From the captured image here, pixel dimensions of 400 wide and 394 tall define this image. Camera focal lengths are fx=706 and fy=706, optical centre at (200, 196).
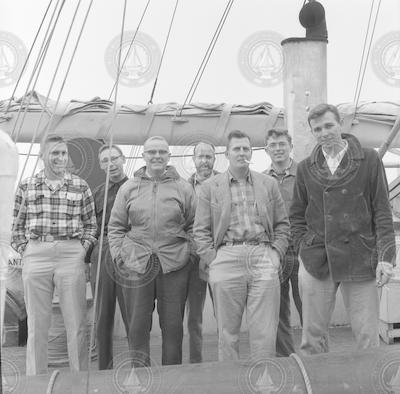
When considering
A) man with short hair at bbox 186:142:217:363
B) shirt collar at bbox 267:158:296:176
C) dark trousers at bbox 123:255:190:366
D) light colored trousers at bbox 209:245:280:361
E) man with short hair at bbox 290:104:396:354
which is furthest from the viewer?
shirt collar at bbox 267:158:296:176

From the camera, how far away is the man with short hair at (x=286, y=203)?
436cm

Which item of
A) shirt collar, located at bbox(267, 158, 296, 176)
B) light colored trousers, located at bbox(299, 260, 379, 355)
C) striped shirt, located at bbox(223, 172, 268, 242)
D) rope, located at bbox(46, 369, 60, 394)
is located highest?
shirt collar, located at bbox(267, 158, 296, 176)

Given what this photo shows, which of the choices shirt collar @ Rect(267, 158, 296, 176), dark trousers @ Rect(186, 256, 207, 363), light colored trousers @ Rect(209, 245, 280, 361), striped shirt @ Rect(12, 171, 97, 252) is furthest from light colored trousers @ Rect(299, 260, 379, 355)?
striped shirt @ Rect(12, 171, 97, 252)

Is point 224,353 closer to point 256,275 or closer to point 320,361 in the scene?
point 256,275

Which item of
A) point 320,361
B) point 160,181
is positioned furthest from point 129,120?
point 320,361

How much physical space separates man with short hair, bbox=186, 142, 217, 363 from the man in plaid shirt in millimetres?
657

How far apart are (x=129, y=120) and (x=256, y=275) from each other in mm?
3118

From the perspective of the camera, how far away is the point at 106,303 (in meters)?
4.49

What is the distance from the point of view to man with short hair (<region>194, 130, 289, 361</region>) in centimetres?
385

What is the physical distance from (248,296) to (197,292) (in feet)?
1.85

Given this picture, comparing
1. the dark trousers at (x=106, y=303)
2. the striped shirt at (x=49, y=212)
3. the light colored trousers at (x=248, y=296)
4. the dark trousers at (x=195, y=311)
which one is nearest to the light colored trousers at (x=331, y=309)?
the light colored trousers at (x=248, y=296)

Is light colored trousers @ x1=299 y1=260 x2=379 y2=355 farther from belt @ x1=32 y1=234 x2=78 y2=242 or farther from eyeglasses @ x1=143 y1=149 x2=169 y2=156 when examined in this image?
belt @ x1=32 y1=234 x2=78 y2=242

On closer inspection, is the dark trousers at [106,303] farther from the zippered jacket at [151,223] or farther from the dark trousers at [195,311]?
the dark trousers at [195,311]

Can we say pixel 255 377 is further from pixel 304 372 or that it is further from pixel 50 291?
pixel 50 291
